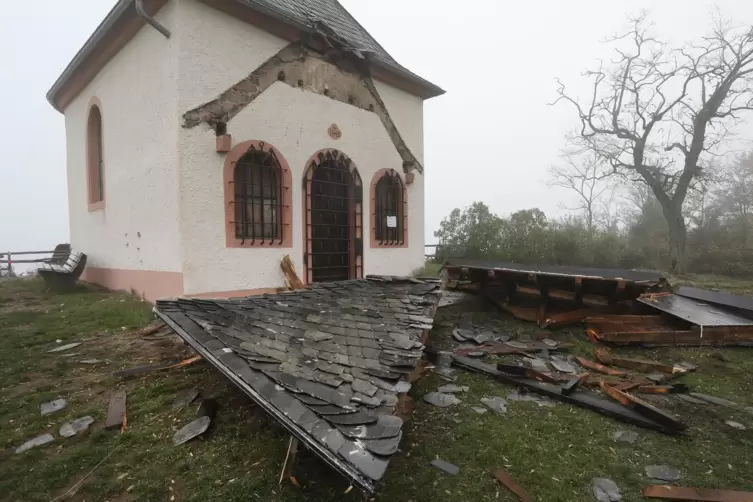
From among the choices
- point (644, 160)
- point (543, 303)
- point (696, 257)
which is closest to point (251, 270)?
point (543, 303)

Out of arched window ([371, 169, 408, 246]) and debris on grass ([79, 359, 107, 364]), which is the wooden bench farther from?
arched window ([371, 169, 408, 246])

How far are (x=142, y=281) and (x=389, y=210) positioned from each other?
17.9ft

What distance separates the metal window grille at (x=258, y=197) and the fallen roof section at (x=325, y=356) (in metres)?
2.53

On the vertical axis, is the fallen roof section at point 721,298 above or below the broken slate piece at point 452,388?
above

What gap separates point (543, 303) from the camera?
660 cm

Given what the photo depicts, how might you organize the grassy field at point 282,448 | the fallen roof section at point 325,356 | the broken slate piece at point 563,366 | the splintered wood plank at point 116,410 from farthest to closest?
the broken slate piece at point 563,366 → the splintered wood plank at point 116,410 → the grassy field at point 282,448 → the fallen roof section at point 325,356

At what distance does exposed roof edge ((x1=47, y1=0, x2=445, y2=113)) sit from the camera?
6184 millimetres

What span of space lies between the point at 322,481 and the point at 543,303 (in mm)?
5378

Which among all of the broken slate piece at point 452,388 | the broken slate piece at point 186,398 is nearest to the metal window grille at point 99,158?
the broken slate piece at point 186,398

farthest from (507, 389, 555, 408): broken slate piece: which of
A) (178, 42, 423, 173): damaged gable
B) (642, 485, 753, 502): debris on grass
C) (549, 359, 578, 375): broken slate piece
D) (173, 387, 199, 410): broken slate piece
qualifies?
(178, 42, 423, 173): damaged gable

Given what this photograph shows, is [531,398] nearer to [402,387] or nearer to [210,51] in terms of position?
[402,387]

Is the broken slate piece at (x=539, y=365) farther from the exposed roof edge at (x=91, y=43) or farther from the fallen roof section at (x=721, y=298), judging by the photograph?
the exposed roof edge at (x=91, y=43)

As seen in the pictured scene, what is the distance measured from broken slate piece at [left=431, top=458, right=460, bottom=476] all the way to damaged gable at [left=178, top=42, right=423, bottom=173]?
18.9 ft

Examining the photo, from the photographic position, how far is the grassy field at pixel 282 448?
2.37 meters
